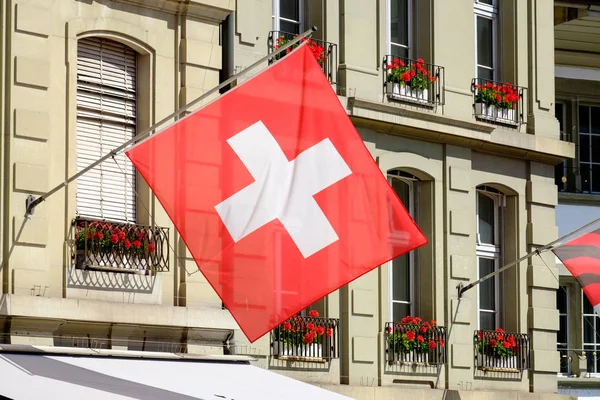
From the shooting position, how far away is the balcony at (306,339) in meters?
20.9

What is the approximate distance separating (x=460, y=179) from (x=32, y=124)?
8220 millimetres

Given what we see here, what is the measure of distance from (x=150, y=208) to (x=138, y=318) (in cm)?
152

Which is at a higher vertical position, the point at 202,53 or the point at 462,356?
the point at 202,53

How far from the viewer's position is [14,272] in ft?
57.0

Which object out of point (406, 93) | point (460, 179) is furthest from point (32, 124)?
point (460, 179)

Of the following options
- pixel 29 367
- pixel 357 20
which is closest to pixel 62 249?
pixel 29 367

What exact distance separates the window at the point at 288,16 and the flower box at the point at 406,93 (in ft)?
5.24

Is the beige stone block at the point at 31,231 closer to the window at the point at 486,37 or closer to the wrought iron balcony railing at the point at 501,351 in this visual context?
the wrought iron balcony railing at the point at 501,351

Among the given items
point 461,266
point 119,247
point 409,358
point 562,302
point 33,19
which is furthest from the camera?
point 562,302

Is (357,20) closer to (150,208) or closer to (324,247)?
(150,208)

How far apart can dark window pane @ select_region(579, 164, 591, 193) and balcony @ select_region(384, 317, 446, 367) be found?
8251mm

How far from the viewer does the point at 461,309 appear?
23734 millimetres

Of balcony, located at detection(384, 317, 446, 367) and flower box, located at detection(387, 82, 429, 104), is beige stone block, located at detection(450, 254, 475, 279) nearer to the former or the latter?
balcony, located at detection(384, 317, 446, 367)

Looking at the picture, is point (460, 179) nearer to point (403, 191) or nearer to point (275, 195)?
point (403, 191)
